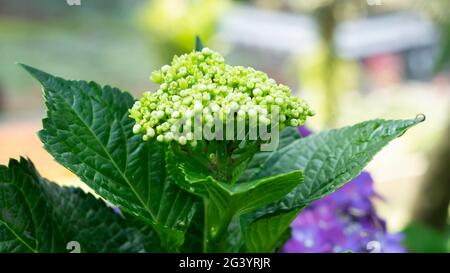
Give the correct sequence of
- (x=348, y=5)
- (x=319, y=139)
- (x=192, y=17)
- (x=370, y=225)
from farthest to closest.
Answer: (x=192, y=17)
(x=348, y=5)
(x=370, y=225)
(x=319, y=139)

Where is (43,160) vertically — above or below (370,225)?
above

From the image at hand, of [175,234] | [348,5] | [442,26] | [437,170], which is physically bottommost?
[175,234]

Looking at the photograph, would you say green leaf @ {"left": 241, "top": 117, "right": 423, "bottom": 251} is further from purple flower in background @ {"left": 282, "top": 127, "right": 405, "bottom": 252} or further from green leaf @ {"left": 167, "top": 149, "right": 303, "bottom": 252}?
purple flower in background @ {"left": 282, "top": 127, "right": 405, "bottom": 252}

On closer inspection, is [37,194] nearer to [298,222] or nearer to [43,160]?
[298,222]

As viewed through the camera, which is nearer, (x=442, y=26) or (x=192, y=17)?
(x=442, y=26)

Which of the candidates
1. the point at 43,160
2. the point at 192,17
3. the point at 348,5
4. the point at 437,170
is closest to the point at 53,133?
the point at 437,170

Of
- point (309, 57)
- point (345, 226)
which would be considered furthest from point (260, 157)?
point (309, 57)

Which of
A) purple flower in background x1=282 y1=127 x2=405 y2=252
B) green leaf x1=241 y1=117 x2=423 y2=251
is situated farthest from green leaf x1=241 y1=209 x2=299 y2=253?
purple flower in background x1=282 y1=127 x2=405 y2=252

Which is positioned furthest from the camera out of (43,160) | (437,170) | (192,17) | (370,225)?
(192,17)
